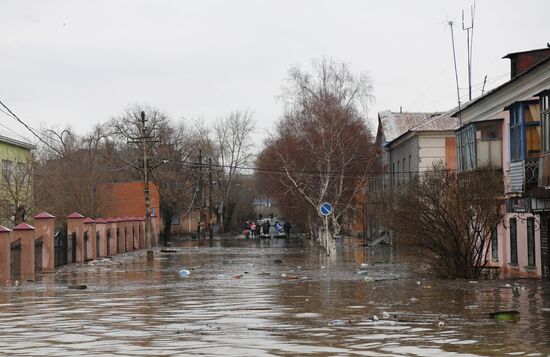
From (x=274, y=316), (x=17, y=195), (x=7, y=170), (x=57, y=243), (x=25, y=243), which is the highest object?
(x=7, y=170)

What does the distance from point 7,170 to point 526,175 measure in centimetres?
4036

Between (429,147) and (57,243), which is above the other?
(429,147)

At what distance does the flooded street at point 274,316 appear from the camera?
12.4m

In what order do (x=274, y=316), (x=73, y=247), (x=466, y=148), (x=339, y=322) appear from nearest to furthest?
(x=339, y=322)
(x=274, y=316)
(x=466, y=148)
(x=73, y=247)

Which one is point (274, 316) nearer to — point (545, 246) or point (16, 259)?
point (545, 246)

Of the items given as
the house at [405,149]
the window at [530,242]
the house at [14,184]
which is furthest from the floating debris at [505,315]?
the house at [14,184]

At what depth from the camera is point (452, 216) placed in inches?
993

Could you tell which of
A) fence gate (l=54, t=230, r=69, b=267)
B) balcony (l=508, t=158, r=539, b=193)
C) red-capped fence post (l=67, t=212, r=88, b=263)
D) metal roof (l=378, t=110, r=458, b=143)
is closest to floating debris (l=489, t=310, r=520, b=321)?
balcony (l=508, t=158, r=539, b=193)

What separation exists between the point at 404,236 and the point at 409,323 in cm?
1121

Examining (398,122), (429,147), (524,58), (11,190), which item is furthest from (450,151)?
(11,190)

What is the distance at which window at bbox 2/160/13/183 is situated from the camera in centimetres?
5539

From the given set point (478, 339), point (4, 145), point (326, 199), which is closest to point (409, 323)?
point (478, 339)

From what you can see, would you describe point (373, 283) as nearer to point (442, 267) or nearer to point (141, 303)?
point (442, 267)

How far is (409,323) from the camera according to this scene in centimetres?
1497
